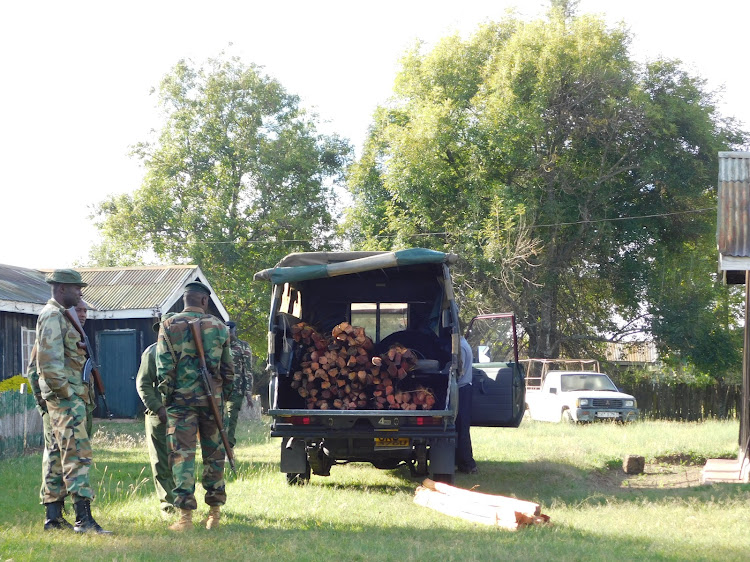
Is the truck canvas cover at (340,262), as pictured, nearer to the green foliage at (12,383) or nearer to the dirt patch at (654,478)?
the dirt patch at (654,478)

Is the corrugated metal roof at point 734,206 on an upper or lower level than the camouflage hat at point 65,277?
upper

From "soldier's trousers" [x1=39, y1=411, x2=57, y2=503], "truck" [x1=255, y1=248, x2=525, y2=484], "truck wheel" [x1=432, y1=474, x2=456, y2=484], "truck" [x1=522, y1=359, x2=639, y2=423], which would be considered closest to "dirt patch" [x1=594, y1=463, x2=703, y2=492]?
"truck" [x1=255, y1=248, x2=525, y2=484]

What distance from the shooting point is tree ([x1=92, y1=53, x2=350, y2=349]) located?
39.5 m

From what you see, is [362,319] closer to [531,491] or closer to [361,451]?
[361,451]

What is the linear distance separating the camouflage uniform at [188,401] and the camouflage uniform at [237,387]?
9.79 ft

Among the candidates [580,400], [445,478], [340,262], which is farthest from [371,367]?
[580,400]

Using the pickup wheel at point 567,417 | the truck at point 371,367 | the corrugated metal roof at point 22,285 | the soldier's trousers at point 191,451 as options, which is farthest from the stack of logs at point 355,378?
the pickup wheel at point 567,417

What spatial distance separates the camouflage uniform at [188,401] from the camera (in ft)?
25.3

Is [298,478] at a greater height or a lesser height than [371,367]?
lesser

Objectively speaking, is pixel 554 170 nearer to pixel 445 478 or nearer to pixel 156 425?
pixel 445 478

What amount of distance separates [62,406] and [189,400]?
1009 millimetres

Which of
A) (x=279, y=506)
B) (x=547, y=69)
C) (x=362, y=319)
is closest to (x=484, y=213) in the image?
(x=547, y=69)

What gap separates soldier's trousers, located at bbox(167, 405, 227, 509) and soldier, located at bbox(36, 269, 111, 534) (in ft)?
2.20

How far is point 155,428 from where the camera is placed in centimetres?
866
